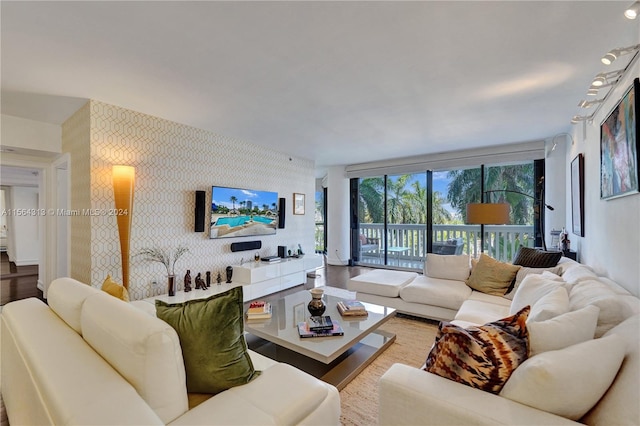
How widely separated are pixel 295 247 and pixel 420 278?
2.79m

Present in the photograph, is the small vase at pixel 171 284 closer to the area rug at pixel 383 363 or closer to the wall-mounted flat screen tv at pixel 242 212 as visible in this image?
the wall-mounted flat screen tv at pixel 242 212

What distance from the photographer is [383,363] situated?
7.79ft

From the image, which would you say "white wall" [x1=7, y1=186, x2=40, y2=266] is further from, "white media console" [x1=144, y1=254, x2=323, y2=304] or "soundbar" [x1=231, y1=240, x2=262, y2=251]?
"white media console" [x1=144, y1=254, x2=323, y2=304]

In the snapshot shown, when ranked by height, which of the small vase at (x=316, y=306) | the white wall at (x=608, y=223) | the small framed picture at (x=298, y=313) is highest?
the white wall at (x=608, y=223)

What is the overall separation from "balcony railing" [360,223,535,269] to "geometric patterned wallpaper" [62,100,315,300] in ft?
11.4

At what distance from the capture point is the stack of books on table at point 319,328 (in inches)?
83.1

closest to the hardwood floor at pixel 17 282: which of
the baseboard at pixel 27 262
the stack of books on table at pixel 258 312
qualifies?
the baseboard at pixel 27 262

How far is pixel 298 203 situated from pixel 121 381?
195 inches

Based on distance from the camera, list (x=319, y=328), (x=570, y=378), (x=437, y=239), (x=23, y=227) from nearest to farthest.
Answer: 1. (x=570, y=378)
2. (x=319, y=328)
3. (x=437, y=239)
4. (x=23, y=227)

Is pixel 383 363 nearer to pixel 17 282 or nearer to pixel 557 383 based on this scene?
pixel 557 383

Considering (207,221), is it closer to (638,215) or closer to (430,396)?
(430,396)

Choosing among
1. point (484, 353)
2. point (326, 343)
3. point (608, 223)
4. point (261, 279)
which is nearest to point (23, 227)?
point (261, 279)

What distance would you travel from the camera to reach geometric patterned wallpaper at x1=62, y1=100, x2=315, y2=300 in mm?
3096

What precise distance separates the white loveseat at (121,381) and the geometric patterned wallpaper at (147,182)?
2.00m
